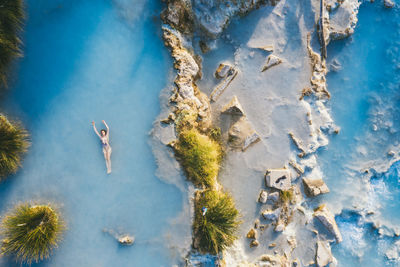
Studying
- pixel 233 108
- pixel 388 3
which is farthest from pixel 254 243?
pixel 388 3

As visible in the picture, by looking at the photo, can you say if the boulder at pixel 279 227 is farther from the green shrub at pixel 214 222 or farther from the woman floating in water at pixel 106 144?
the woman floating in water at pixel 106 144

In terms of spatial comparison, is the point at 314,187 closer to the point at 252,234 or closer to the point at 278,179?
the point at 278,179

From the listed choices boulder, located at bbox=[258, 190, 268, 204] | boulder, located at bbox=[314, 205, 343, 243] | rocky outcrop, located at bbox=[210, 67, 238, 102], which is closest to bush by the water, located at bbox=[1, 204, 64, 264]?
rocky outcrop, located at bbox=[210, 67, 238, 102]

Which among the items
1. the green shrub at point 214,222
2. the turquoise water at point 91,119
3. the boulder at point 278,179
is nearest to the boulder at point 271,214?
the boulder at point 278,179

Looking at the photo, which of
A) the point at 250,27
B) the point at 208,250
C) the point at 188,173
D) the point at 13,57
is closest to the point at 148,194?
the point at 188,173

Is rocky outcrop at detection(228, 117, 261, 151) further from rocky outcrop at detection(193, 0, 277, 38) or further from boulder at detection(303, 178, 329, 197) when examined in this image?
rocky outcrop at detection(193, 0, 277, 38)

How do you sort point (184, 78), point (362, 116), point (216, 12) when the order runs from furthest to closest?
point (362, 116) < point (216, 12) < point (184, 78)

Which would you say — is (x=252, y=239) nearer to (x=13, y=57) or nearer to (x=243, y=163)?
(x=243, y=163)
